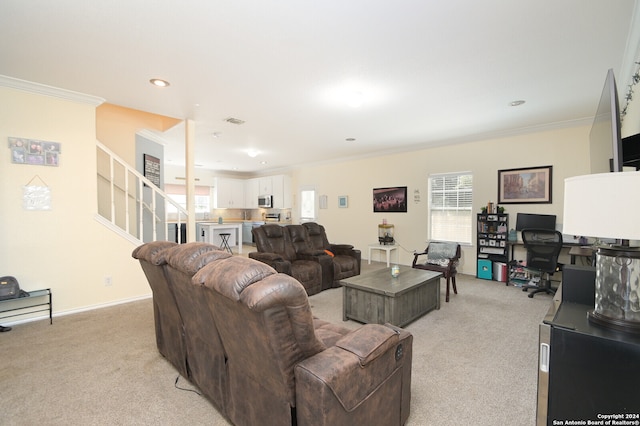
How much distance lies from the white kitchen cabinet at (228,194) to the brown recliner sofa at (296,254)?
532 cm

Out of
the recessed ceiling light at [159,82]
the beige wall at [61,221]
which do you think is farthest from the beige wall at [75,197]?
the recessed ceiling light at [159,82]

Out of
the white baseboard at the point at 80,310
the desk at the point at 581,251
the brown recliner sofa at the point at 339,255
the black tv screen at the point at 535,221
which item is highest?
the black tv screen at the point at 535,221

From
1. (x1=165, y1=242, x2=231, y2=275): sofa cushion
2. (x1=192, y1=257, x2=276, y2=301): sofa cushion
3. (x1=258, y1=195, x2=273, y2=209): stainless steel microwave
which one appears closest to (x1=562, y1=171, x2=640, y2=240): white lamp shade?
(x1=192, y1=257, x2=276, y2=301): sofa cushion

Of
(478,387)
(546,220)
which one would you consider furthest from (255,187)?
(478,387)

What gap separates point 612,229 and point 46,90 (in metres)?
4.81

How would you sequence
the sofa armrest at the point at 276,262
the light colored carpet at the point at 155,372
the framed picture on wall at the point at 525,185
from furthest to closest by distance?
1. the framed picture on wall at the point at 525,185
2. the sofa armrest at the point at 276,262
3. the light colored carpet at the point at 155,372

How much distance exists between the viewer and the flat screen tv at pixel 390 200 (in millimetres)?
6283

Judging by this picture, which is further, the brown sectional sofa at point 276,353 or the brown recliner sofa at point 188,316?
the brown recliner sofa at point 188,316

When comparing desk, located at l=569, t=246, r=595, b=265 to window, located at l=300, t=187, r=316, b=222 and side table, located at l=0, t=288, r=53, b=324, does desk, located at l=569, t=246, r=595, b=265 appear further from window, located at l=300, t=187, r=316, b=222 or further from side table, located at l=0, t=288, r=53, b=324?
side table, located at l=0, t=288, r=53, b=324

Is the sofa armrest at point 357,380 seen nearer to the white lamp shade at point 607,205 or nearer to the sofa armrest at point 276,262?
the white lamp shade at point 607,205

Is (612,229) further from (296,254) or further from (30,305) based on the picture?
(30,305)

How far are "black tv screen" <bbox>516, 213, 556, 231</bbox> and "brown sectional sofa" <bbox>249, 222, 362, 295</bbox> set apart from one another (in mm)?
2648

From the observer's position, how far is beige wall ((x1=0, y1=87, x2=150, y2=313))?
307 cm

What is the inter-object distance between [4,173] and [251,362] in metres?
3.60
